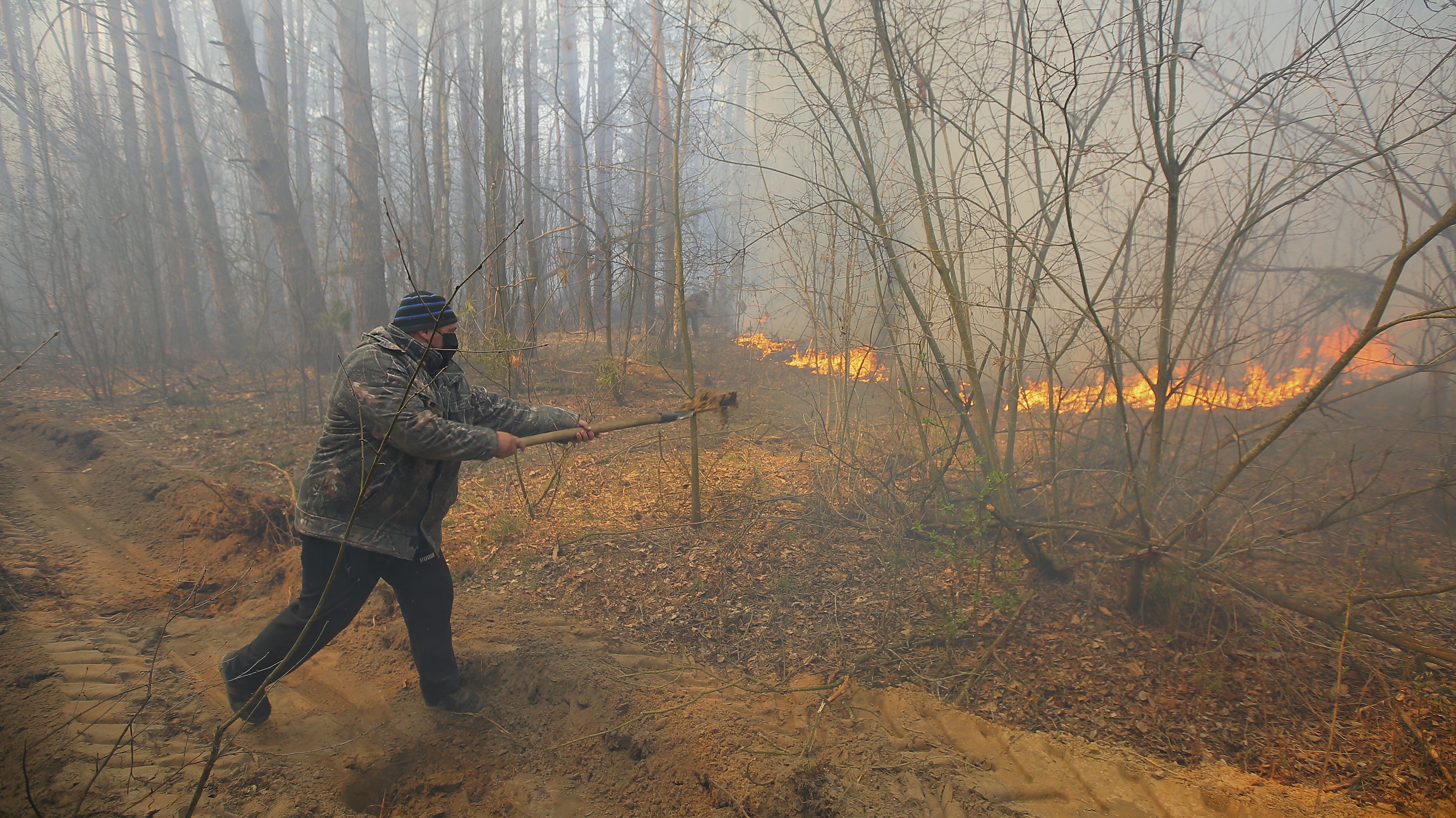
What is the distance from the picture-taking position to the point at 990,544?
4723mm

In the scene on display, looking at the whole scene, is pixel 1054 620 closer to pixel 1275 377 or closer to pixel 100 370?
pixel 1275 377

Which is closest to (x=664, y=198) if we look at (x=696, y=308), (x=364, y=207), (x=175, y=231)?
(x=696, y=308)

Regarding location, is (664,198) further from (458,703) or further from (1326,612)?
(1326,612)

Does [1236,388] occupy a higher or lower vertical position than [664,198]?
lower

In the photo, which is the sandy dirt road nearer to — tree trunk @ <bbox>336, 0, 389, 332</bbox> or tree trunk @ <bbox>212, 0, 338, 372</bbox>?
tree trunk @ <bbox>336, 0, 389, 332</bbox>

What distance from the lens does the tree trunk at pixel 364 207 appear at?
1071 cm

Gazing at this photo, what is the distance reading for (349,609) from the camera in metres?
2.98

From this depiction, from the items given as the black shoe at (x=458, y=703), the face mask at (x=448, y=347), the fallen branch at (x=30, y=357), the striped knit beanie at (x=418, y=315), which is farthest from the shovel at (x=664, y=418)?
the fallen branch at (x=30, y=357)

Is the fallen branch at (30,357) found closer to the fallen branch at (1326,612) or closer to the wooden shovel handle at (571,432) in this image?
the wooden shovel handle at (571,432)

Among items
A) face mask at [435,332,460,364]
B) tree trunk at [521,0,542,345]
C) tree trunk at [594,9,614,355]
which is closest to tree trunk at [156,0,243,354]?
tree trunk at [521,0,542,345]

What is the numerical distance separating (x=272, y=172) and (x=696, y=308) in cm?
776

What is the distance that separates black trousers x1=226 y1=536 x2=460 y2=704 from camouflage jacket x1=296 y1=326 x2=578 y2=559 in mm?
128

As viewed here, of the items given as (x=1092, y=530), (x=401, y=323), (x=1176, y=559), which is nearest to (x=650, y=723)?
(x=401, y=323)

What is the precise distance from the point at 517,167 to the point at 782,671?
5980 millimetres
